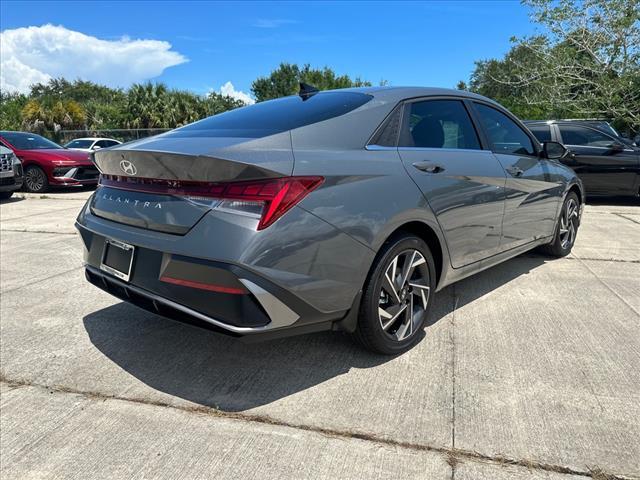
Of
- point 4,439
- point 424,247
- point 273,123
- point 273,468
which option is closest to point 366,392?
point 273,468

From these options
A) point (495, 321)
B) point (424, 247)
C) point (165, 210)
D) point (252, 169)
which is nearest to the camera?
point (252, 169)

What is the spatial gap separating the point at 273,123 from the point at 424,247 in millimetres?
1178

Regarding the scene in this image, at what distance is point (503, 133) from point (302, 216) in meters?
2.58

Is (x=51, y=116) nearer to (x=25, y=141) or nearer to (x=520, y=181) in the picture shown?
(x=25, y=141)

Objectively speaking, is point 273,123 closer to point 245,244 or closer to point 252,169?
point 252,169

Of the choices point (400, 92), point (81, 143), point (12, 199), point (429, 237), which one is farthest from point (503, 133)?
point (81, 143)

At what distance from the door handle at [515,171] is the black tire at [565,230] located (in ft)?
4.01

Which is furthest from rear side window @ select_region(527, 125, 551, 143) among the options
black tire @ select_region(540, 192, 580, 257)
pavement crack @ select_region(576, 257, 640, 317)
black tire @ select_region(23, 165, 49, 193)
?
black tire @ select_region(23, 165, 49, 193)

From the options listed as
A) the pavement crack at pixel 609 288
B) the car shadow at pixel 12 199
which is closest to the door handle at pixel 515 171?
the pavement crack at pixel 609 288

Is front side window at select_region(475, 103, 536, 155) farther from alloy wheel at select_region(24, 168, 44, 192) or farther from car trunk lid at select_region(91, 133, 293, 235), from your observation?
alloy wheel at select_region(24, 168, 44, 192)

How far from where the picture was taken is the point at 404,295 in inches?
116

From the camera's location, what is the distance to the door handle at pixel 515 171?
388 centimetres

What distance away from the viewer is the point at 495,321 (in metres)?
3.52

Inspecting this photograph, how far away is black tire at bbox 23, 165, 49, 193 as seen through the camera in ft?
38.4
